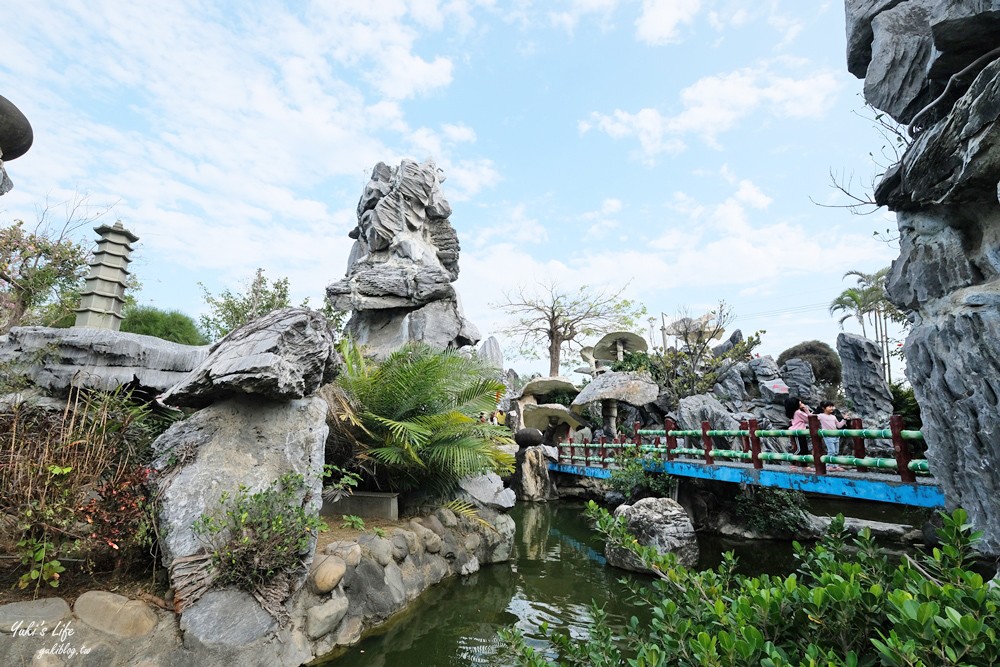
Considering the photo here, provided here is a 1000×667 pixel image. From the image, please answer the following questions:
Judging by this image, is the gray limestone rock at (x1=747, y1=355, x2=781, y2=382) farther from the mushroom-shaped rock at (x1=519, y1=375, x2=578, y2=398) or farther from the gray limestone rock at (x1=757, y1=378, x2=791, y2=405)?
the mushroom-shaped rock at (x1=519, y1=375, x2=578, y2=398)

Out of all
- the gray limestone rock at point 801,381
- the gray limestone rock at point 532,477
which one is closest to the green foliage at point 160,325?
the gray limestone rock at point 532,477

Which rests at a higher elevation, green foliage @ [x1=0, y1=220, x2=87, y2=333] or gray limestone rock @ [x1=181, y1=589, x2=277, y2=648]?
green foliage @ [x1=0, y1=220, x2=87, y2=333]

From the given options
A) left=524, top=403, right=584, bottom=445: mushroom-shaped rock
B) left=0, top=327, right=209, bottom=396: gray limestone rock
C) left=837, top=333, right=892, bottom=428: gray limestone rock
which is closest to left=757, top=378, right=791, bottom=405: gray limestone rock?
left=837, top=333, right=892, bottom=428: gray limestone rock

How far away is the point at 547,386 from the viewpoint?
18.1m

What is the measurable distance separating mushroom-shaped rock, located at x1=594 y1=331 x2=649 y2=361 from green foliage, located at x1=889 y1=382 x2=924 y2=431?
360 inches

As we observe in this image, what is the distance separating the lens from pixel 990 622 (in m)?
1.32

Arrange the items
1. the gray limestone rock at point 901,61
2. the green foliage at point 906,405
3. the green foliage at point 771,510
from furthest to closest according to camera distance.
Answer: the green foliage at point 906,405 → the green foliage at point 771,510 → the gray limestone rock at point 901,61

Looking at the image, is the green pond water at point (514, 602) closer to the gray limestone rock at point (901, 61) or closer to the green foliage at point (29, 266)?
the gray limestone rock at point (901, 61)

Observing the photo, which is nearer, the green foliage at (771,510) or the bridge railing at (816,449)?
the bridge railing at (816,449)

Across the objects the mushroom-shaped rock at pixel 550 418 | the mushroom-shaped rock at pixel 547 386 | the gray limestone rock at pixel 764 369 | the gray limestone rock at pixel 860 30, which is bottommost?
the mushroom-shaped rock at pixel 550 418

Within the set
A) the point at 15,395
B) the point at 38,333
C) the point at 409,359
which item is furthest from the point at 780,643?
the point at 38,333

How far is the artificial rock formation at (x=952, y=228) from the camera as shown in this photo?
155 inches

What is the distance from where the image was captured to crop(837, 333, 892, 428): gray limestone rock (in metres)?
13.2

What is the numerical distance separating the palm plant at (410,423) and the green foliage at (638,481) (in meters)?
3.42
